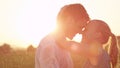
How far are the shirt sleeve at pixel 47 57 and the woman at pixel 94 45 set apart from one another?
0.23 meters

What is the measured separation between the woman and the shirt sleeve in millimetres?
226

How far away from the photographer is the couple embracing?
22.4ft

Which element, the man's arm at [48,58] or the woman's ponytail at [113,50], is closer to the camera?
the man's arm at [48,58]

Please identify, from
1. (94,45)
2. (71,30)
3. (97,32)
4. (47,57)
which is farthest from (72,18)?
(47,57)

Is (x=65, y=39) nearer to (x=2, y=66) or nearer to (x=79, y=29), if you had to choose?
(x=79, y=29)

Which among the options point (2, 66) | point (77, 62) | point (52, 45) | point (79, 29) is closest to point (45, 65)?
point (52, 45)

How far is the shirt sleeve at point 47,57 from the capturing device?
6.93 metres

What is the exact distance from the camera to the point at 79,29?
7.17 meters

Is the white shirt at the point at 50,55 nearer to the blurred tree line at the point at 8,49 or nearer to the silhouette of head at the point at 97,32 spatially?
the silhouette of head at the point at 97,32

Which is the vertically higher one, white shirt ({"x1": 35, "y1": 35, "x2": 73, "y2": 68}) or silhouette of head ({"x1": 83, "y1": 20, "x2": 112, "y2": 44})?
silhouette of head ({"x1": 83, "y1": 20, "x2": 112, "y2": 44})

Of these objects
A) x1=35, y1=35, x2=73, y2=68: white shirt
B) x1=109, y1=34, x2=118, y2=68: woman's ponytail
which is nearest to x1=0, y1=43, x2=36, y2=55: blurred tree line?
x1=109, y1=34, x2=118, y2=68: woman's ponytail

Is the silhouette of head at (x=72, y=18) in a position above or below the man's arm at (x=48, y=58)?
above

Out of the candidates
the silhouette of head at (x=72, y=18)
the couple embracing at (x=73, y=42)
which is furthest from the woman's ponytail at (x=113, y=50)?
the silhouette of head at (x=72, y=18)

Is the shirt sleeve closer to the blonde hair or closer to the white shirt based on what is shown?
the white shirt
